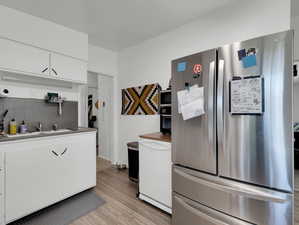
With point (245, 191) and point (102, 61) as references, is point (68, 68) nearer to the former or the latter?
point (102, 61)

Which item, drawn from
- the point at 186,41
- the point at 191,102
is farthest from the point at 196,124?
the point at 186,41

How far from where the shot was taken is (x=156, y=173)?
82.3 inches

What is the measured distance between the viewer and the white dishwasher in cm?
197

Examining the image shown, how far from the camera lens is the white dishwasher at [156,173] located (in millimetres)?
1971

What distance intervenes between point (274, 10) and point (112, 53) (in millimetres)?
2870

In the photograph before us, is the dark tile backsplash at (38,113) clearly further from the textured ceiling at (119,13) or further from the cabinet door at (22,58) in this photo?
the textured ceiling at (119,13)

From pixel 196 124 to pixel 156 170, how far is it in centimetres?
91

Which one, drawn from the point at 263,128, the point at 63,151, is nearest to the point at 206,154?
the point at 263,128

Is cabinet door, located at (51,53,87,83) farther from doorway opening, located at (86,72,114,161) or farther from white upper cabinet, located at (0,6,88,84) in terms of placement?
doorway opening, located at (86,72,114,161)

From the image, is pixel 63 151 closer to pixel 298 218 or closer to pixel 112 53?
pixel 112 53

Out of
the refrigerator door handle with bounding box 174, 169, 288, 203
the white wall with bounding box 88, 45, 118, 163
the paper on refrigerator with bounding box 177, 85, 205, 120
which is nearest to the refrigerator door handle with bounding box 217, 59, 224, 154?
the paper on refrigerator with bounding box 177, 85, 205, 120

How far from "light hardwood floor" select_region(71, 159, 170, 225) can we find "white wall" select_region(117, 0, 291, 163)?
92 cm

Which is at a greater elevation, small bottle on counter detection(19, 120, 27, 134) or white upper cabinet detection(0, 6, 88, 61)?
white upper cabinet detection(0, 6, 88, 61)

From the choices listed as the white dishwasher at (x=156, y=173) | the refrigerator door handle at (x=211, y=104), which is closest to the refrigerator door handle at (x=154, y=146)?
the white dishwasher at (x=156, y=173)
